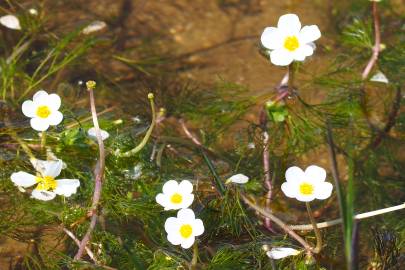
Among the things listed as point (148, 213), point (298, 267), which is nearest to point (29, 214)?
point (148, 213)

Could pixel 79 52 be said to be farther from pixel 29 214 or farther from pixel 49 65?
pixel 29 214

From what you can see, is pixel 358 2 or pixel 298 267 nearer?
pixel 298 267

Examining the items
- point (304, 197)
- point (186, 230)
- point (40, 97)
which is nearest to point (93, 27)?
point (40, 97)

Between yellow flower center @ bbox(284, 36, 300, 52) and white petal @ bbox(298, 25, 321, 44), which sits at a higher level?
white petal @ bbox(298, 25, 321, 44)

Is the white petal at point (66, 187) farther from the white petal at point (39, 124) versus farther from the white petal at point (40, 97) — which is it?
the white petal at point (40, 97)

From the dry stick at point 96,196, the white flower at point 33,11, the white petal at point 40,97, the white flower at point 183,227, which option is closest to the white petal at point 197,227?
the white flower at point 183,227

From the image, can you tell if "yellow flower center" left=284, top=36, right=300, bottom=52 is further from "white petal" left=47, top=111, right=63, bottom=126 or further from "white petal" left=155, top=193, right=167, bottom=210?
"white petal" left=47, top=111, right=63, bottom=126

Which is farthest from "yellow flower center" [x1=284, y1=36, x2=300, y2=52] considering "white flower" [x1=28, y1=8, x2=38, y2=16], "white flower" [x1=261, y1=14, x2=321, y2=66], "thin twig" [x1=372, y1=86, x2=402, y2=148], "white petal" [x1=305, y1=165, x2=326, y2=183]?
"white flower" [x1=28, y1=8, x2=38, y2=16]
